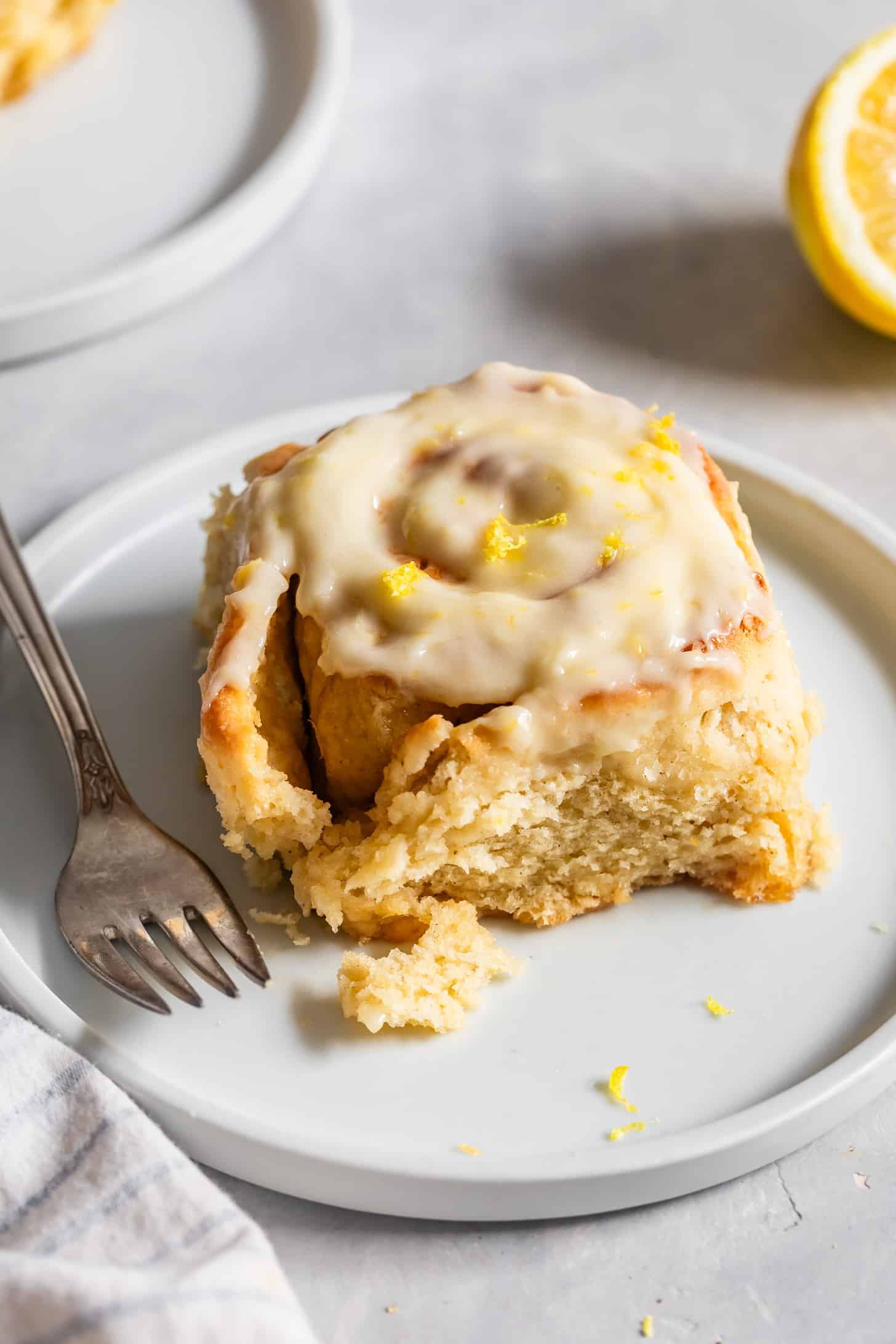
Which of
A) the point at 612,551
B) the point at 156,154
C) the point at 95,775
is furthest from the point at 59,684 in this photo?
the point at 156,154

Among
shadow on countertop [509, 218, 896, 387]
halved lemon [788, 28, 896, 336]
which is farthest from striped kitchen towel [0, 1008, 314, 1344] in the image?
halved lemon [788, 28, 896, 336]

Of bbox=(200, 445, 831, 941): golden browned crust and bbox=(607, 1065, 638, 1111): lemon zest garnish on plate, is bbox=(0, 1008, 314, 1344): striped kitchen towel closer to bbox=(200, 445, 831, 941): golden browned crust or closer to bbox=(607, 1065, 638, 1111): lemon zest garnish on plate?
bbox=(200, 445, 831, 941): golden browned crust

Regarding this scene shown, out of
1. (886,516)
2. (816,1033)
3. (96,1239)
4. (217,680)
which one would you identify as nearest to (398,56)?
(886,516)

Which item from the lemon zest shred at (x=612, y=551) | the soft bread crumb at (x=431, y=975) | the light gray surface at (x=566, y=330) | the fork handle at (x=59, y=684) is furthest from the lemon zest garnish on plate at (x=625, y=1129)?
the fork handle at (x=59, y=684)

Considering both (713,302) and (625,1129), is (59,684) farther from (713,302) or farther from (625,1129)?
(713,302)

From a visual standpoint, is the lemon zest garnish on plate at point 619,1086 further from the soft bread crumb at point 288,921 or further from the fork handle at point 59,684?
the fork handle at point 59,684

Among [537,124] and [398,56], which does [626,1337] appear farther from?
[398,56]
